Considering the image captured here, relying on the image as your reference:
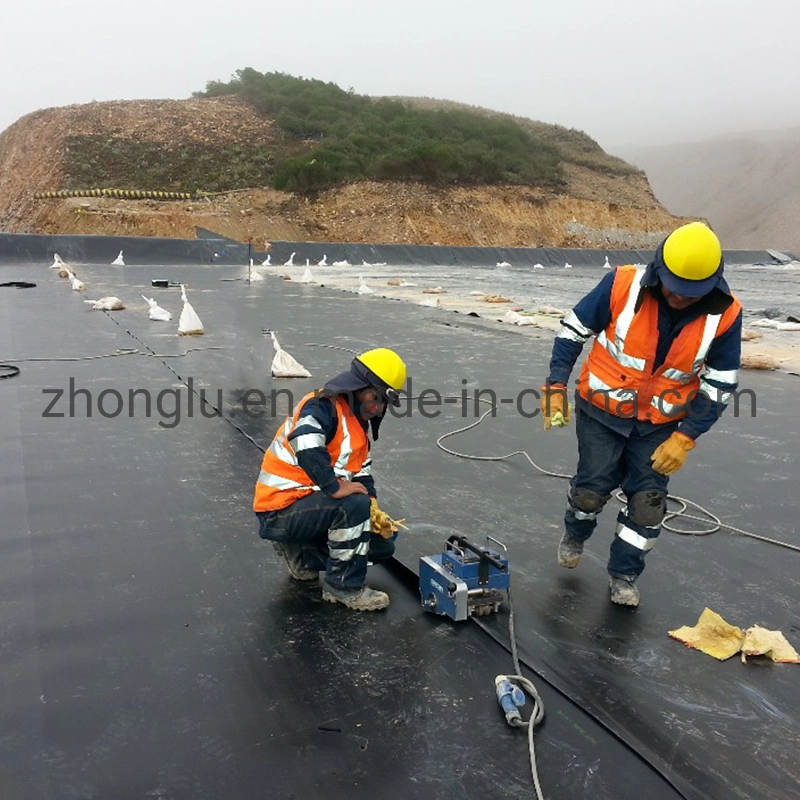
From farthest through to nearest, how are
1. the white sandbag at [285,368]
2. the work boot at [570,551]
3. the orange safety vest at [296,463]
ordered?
the white sandbag at [285,368]
the work boot at [570,551]
the orange safety vest at [296,463]

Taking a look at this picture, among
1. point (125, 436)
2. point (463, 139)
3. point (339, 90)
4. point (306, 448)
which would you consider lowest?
point (125, 436)

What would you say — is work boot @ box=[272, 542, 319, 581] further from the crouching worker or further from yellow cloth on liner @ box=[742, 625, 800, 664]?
yellow cloth on liner @ box=[742, 625, 800, 664]

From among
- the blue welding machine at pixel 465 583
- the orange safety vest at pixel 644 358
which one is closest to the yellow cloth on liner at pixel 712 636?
the blue welding machine at pixel 465 583

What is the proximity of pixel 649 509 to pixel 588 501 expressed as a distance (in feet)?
0.76

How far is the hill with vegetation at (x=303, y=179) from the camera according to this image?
34500mm

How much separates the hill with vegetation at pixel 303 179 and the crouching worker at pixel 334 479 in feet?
102

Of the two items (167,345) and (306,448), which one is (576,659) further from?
(167,345)

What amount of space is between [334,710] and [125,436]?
301 centimetres

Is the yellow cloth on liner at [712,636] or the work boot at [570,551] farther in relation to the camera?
the work boot at [570,551]

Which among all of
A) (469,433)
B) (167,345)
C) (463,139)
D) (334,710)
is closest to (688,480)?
(469,433)

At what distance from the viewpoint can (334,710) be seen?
1989 mm

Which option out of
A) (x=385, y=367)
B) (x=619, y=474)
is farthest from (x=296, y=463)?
(x=619, y=474)

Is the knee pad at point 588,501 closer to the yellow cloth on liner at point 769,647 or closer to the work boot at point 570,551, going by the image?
the work boot at point 570,551

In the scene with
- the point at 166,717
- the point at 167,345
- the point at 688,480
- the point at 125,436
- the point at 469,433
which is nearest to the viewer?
the point at 166,717
